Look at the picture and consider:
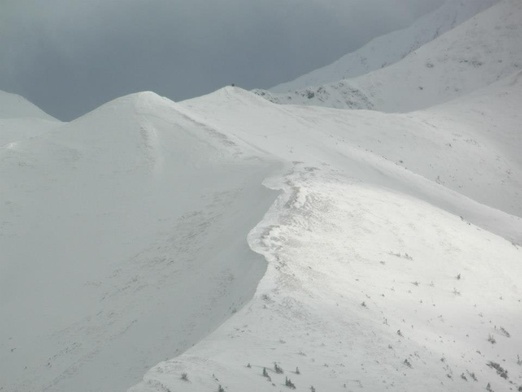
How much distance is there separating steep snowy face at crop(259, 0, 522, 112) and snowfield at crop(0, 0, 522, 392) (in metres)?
76.3

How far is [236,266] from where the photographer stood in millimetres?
17703

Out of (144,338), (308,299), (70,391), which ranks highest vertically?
(308,299)

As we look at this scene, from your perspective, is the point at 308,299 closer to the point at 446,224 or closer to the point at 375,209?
the point at 375,209

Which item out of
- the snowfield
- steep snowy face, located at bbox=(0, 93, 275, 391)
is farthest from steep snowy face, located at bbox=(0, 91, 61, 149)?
the snowfield

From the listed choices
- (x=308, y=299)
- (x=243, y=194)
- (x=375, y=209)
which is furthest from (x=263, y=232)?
(x=375, y=209)

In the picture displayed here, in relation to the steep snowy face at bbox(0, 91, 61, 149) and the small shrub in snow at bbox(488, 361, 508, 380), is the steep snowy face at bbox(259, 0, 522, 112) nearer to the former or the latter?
the steep snowy face at bbox(0, 91, 61, 149)

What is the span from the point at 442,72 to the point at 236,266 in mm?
116131

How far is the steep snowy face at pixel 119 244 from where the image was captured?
1712cm

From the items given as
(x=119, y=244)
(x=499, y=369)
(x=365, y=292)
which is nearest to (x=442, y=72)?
(x=119, y=244)

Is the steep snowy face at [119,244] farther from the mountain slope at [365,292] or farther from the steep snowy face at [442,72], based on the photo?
the steep snowy face at [442,72]

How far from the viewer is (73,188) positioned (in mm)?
31703

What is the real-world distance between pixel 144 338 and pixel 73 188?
54.7 ft

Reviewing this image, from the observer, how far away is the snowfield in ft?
44.4

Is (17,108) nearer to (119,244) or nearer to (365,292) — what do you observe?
(119,244)
